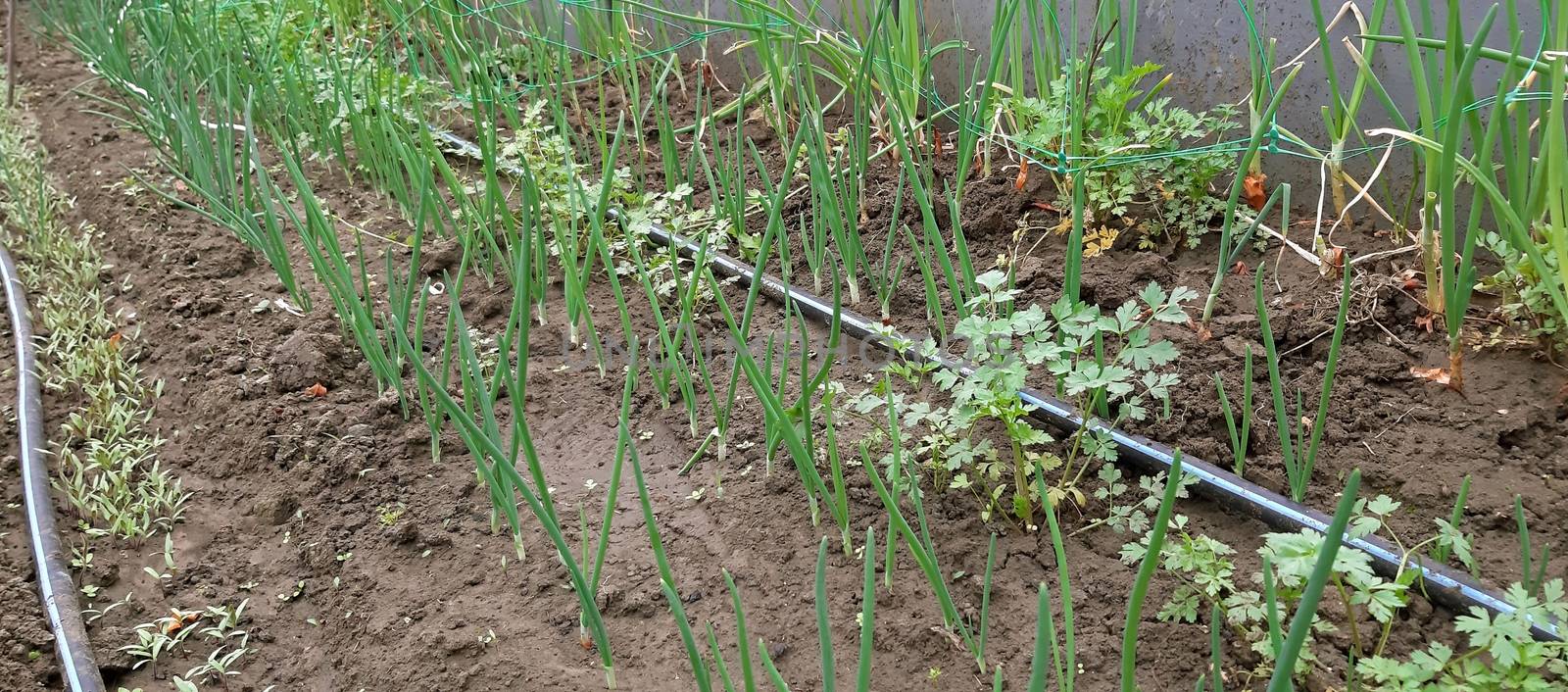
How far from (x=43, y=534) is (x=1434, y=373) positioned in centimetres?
244

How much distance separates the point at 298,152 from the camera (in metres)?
3.02

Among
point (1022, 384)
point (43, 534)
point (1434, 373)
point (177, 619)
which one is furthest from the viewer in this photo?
point (43, 534)

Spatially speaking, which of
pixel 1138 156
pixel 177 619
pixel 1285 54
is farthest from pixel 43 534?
pixel 1285 54

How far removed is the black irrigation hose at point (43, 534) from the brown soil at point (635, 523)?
0.11 feet

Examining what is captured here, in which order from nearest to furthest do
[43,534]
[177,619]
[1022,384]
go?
1. [1022,384]
2. [177,619]
3. [43,534]

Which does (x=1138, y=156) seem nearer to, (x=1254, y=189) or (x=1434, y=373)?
(x=1254, y=189)

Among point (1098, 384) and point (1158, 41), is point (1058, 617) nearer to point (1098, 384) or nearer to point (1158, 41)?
point (1098, 384)

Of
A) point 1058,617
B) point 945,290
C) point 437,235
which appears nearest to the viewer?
point 1058,617

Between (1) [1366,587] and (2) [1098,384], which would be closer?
(1) [1366,587]

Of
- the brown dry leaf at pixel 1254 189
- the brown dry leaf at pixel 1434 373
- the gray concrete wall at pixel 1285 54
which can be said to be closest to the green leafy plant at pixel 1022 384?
the brown dry leaf at pixel 1434 373

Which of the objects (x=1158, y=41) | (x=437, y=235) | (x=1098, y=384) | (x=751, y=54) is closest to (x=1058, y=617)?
(x=1098, y=384)

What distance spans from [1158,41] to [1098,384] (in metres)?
1.35

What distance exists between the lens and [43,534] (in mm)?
1961

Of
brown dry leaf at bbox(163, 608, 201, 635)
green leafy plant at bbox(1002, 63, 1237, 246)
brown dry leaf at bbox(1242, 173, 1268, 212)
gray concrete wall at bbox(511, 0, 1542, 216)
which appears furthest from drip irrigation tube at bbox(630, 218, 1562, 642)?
brown dry leaf at bbox(163, 608, 201, 635)
